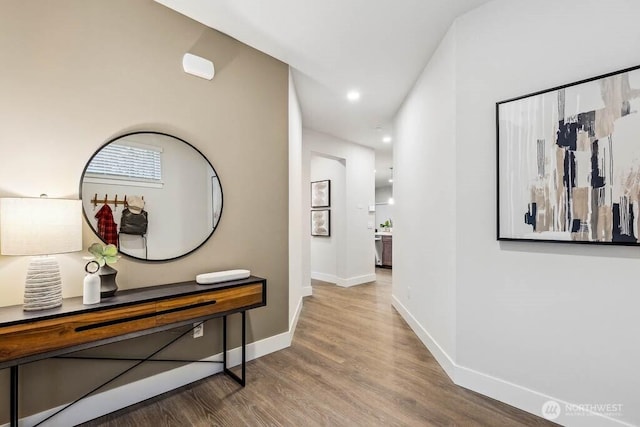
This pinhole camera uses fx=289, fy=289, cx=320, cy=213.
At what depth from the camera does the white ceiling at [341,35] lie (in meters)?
2.09

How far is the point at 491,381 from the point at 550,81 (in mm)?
2009

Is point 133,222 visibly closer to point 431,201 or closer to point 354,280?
point 431,201

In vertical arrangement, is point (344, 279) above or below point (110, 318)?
below

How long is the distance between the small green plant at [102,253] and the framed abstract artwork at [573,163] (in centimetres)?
248

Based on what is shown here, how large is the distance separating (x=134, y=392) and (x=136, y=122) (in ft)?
6.03

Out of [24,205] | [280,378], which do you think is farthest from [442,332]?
[24,205]

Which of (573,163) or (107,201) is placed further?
(107,201)

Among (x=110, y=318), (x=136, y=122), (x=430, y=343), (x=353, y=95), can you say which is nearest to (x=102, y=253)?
(x=110, y=318)

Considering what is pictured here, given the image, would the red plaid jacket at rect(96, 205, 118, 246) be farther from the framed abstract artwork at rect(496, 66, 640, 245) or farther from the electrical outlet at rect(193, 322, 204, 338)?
the framed abstract artwork at rect(496, 66, 640, 245)

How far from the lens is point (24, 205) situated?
4.61 feet

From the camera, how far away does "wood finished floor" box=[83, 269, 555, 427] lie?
1783mm

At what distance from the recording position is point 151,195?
2094 mm

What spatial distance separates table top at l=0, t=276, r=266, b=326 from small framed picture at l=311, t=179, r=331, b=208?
3.44 m

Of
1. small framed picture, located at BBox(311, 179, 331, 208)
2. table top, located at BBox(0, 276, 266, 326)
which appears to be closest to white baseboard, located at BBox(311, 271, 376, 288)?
small framed picture, located at BBox(311, 179, 331, 208)
